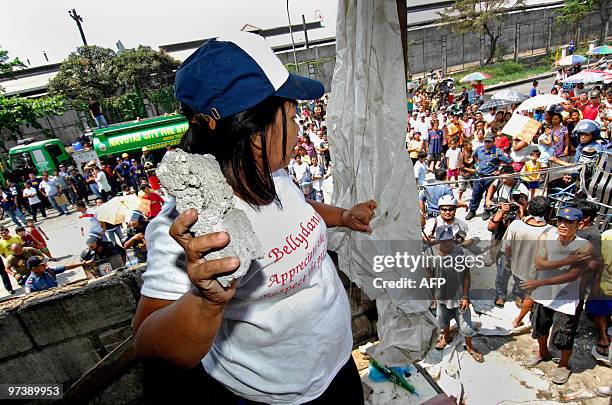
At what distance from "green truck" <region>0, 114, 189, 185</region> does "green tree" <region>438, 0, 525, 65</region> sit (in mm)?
24999

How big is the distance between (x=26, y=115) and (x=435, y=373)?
64.1 ft

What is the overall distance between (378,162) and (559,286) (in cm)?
275

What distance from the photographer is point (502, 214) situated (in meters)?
4.91

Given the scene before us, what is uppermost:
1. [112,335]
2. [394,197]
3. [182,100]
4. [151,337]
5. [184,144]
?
[182,100]

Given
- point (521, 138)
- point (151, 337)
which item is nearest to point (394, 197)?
point (151, 337)

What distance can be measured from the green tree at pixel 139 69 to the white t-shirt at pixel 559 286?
2917cm

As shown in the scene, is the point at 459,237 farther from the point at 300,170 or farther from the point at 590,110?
the point at 590,110

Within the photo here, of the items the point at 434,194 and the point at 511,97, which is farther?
the point at 511,97

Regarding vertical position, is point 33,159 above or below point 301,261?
below

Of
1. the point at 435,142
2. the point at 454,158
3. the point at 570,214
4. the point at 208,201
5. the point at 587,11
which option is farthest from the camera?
the point at 587,11

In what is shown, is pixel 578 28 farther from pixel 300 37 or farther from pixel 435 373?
pixel 435 373

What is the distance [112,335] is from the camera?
2.36m

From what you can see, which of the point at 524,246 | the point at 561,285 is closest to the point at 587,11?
the point at 524,246
